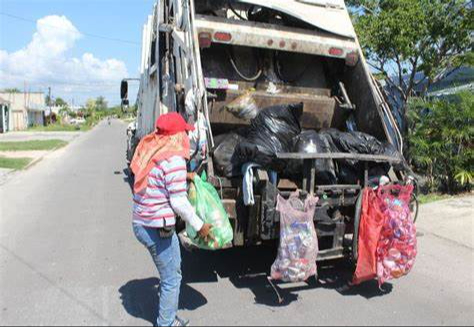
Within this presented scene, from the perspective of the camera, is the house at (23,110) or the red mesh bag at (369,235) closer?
the red mesh bag at (369,235)

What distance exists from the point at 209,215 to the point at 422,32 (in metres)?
6.96

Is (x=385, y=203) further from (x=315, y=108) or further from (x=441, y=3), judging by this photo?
(x=441, y=3)

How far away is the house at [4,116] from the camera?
143 feet

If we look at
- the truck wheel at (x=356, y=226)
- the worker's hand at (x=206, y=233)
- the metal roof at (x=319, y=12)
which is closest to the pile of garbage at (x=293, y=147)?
the truck wheel at (x=356, y=226)

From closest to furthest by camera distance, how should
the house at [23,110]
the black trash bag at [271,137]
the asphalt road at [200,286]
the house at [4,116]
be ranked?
the asphalt road at [200,286] < the black trash bag at [271,137] < the house at [4,116] < the house at [23,110]

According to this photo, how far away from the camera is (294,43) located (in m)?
5.56

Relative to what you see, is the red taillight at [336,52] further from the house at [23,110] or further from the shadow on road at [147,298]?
the house at [23,110]

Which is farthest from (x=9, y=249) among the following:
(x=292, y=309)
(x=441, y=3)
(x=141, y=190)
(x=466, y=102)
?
(x=441, y=3)

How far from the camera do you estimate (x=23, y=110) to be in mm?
55719

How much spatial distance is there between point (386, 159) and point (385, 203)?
0.48 metres

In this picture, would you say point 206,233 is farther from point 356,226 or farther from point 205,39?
point 205,39

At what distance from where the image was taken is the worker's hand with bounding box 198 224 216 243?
3.45 metres

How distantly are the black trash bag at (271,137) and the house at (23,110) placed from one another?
162ft

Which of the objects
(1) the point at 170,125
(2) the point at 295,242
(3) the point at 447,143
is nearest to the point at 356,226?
(2) the point at 295,242
